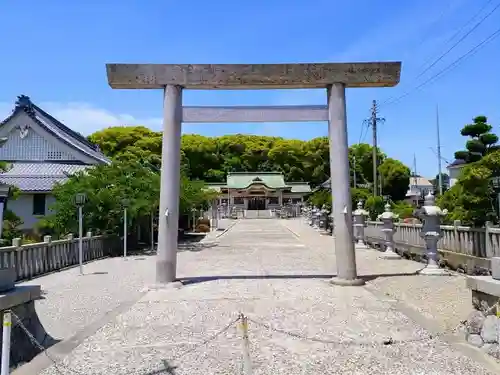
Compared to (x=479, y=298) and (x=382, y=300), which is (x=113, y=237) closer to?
(x=382, y=300)

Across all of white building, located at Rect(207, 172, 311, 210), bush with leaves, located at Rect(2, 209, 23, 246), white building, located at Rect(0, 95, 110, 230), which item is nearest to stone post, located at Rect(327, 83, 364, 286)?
bush with leaves, located at Rect(2, 209, 23, 246)

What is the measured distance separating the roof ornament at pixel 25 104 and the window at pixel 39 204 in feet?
17.8

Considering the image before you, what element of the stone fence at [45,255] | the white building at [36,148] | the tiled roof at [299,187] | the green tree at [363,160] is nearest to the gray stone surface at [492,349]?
the stone fence at [45,255]

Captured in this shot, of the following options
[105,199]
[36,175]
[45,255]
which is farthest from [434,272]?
[36,175]

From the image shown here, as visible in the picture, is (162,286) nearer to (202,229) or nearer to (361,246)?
(361,246)

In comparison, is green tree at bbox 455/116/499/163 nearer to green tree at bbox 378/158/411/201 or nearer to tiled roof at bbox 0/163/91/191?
tiled roof at bbox 0/163/91/191

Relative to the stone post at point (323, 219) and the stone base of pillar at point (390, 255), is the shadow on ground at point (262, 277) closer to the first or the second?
the stone base of pillar at point (390, 255)

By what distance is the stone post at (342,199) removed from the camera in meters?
10.8

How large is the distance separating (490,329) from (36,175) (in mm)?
24219

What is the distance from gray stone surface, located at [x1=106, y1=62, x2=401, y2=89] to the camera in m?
10.9

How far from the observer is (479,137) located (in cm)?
2345

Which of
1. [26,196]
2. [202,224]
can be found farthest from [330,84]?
[202,224]

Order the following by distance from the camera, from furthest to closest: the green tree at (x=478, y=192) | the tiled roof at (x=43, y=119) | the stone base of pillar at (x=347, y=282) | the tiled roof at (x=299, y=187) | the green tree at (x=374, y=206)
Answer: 1. the tiled roof at (x=299, y=187)
2. the green tree at (x=374, y=206)
3. the tiled roof at (x=43, y=119)
4. the green tree at (x=478, y=192)
5. the stone base of pillar at (x=347, y=282)

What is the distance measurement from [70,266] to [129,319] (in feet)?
28.3
